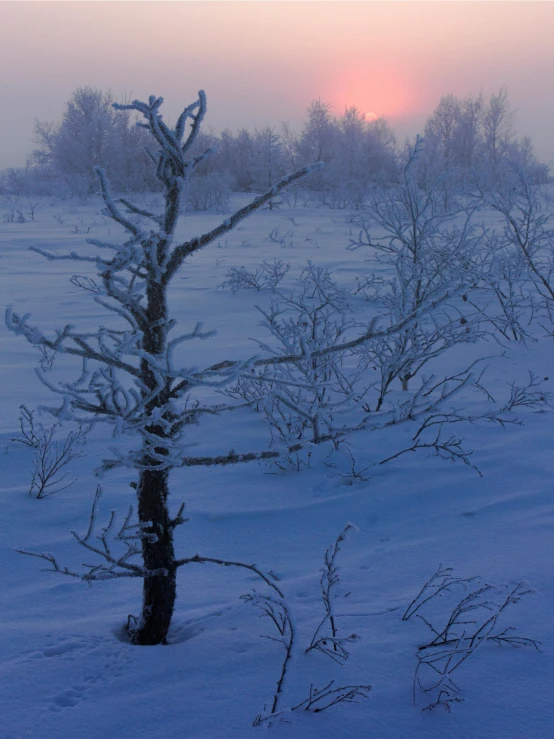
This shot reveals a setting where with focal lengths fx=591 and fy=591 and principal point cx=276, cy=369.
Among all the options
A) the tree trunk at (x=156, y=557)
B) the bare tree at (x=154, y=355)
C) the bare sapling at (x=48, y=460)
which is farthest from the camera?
the bare sapling at (x=48, y=460)

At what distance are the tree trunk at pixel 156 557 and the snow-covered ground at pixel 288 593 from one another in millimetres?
91

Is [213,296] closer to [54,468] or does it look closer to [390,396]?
[390,396]

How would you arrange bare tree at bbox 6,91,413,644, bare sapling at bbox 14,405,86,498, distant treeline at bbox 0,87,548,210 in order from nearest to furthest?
bare tree at bbox 6,91,413,644, bare sapling at bbox 14,405,86,498, distant treeline at bbox 0,87,548,210

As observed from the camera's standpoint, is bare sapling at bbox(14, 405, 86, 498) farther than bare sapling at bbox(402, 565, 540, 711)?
Yes

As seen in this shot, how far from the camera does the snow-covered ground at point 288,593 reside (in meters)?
1.52

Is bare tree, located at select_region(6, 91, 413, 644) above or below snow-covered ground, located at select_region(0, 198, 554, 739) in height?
above

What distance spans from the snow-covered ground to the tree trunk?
0.09 m

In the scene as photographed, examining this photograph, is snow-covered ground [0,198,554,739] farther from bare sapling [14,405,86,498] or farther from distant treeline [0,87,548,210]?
distant treeline [0,87,548,210]

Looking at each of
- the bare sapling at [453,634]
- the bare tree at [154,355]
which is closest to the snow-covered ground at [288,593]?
the bare sapling at [453,634]

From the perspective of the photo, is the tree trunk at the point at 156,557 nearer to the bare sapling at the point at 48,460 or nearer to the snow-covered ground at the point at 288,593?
the snow-covered ground at the point at 288,593

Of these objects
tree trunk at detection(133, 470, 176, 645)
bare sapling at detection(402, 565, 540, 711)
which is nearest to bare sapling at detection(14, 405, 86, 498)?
tree trunk at detection(133, 470, 176, 645)

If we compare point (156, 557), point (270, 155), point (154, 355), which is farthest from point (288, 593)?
point (270, 155)

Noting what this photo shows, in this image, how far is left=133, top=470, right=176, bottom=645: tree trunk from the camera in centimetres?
187

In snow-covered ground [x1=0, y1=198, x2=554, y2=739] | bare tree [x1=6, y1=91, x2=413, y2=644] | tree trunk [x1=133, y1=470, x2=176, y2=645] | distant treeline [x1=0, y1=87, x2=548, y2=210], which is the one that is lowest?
snow-covered ground [x1=0, y1=198, x2=554, y2=739]
